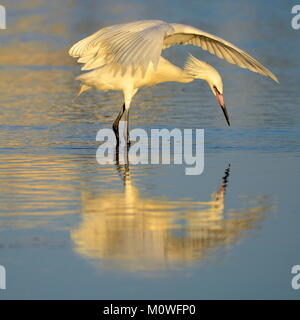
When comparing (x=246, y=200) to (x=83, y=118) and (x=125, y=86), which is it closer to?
(x=125, y=86)

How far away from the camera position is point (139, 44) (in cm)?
1131

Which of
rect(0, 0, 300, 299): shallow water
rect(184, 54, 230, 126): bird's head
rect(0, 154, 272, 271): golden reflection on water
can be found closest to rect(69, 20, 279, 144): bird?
rect(184, 54, 230, 126): bird's head

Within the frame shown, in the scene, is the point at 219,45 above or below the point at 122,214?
above

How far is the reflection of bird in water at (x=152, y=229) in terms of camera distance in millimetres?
7574

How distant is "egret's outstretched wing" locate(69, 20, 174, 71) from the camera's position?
36.4ft

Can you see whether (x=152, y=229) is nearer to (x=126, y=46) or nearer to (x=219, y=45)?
(x=126, y=46)

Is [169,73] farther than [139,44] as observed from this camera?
Yes

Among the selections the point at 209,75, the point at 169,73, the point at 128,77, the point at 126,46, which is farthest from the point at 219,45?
the point at 126,46

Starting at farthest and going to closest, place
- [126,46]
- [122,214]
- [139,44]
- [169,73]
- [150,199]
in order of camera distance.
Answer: [169,73] < [126,46] < [139,44] < [150,199] < [122,214]

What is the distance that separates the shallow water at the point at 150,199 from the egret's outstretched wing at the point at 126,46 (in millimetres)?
1170

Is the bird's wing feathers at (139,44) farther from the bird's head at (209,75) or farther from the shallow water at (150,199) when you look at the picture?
the shallow water at (150,199)

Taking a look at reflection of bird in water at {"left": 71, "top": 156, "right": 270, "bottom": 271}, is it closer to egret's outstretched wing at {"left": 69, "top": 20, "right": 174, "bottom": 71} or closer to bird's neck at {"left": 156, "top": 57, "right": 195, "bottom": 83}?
egret's outstretched wing at {"left": 69, "top": 20, "right": 174, "bottom": 71}

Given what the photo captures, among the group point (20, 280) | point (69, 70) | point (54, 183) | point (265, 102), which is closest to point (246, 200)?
point (54, 183)

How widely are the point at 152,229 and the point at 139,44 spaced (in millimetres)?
3542
